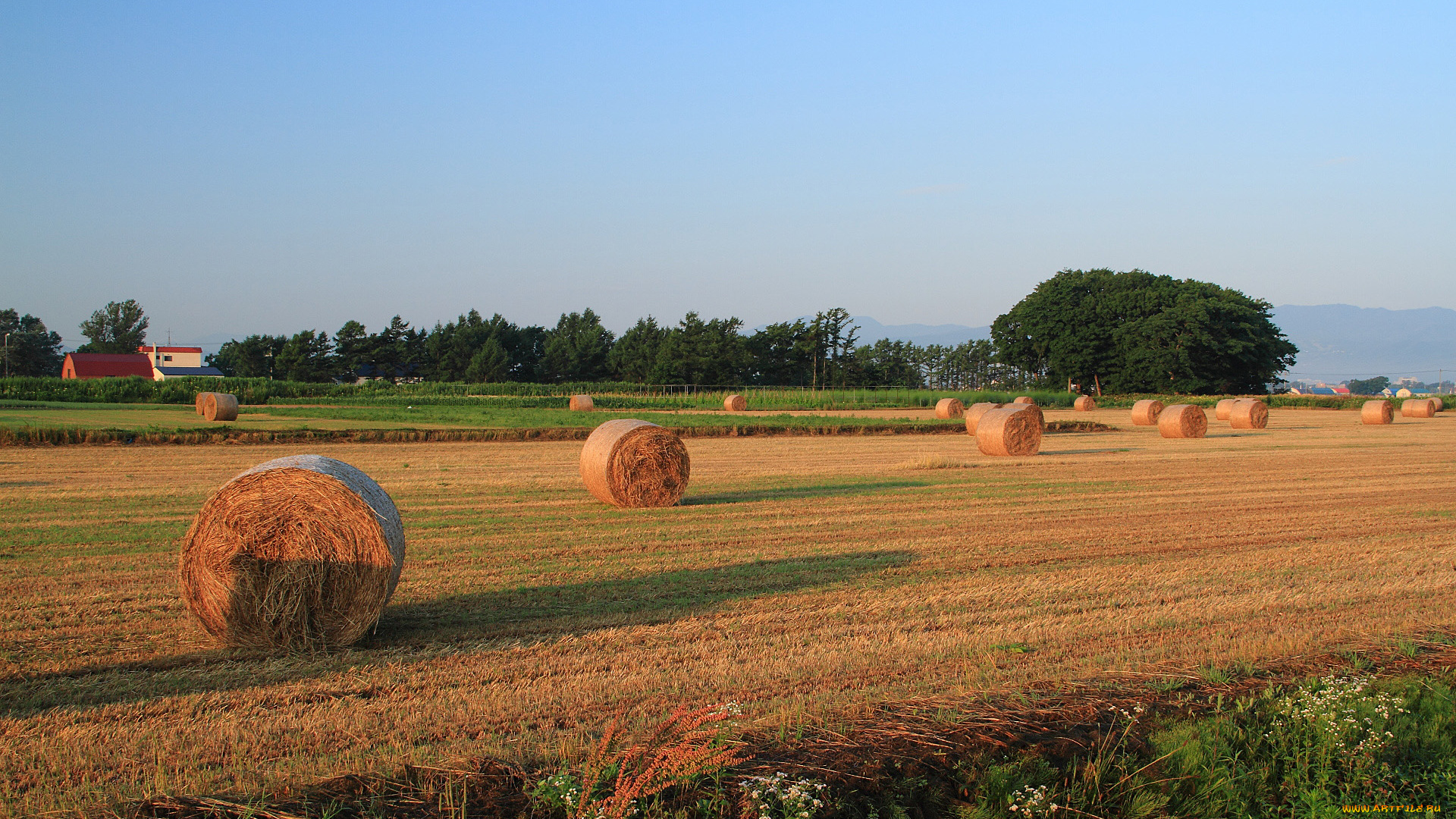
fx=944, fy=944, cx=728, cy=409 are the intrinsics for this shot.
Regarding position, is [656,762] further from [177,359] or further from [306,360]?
[177,359]

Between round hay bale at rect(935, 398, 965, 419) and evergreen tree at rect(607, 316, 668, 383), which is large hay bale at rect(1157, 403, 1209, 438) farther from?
evergreen tree at rect(607, 316, 668, 383)

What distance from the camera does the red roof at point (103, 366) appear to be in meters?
104

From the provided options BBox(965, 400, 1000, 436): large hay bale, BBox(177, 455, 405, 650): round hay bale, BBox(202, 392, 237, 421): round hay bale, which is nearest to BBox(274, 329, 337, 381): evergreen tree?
BBox(202, 392, 237, 421): round hay bale

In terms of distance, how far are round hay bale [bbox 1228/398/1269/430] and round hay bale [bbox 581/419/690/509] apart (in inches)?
1386

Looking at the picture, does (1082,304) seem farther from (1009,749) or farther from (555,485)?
(1009,749)

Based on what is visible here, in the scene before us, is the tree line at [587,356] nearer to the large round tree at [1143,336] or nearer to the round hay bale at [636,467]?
the large round tree at [1143,336]

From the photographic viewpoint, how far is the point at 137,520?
506 inches

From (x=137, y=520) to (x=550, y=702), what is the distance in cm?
976

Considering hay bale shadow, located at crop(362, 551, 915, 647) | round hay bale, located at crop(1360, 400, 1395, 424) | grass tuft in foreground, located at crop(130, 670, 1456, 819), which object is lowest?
hay bale shadow, located at crop(362, 551, 915, 647)

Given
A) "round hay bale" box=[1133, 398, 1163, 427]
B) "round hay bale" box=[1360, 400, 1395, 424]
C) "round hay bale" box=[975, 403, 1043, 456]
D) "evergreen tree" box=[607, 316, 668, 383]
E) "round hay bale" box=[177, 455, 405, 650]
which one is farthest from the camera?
"evergreen tree" box=[607, 316, 668, 383]

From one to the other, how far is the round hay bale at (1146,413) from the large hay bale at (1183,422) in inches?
393

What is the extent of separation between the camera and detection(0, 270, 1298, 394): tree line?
84188 mm

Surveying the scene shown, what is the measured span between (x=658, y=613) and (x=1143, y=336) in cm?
8592

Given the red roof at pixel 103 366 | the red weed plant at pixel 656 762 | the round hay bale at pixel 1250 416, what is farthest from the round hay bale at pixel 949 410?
the red roof at pixel 103 366
